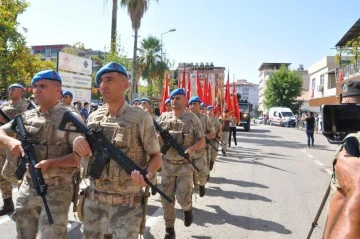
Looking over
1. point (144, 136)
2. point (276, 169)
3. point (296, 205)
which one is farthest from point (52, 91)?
point (276, 169)

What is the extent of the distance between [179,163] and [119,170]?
2.22m

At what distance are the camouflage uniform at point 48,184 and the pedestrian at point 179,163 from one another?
1.79 m

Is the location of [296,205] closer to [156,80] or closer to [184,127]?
[184,127]

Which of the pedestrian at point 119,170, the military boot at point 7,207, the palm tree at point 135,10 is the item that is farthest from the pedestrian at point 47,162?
the palm tree at point 135,10

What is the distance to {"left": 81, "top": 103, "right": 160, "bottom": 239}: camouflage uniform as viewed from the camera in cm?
295

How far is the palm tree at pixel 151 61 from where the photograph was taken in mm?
32812

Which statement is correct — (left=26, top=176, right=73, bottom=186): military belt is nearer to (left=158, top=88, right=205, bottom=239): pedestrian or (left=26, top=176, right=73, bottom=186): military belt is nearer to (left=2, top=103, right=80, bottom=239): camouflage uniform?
(left=2, top=103, right=80, bottom=239): camouflage uniform

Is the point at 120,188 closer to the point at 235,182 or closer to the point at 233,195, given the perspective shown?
the point at 233,195

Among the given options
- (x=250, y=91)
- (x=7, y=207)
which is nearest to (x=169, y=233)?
(x=7, y=207)

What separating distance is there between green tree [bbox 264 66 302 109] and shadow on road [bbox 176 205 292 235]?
5965 centimetres

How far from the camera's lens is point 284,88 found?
63.1 metres

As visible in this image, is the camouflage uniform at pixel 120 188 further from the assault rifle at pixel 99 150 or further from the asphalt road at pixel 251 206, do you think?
the asphalt road at pixel 251 206

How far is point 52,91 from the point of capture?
3.40 metres

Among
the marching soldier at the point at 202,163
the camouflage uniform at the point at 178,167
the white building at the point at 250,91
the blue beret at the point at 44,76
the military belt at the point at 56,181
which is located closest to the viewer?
the military belt at the point at 56,181
